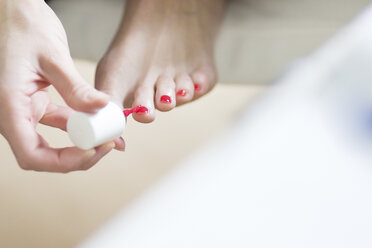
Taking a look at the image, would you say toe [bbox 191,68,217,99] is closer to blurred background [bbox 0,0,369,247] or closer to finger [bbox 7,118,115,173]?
blurred background [bbox 0,0,369,247]

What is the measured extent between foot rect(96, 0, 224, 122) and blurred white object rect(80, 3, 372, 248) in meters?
0.11

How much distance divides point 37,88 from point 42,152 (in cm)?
10

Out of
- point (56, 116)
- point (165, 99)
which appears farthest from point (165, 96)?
point (56, 116)

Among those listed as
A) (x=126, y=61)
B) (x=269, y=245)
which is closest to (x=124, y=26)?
(x=126, y=61)

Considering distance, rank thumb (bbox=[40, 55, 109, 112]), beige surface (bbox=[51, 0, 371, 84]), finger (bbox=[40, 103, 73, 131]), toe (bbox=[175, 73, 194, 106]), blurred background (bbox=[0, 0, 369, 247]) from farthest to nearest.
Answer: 1. beige surface (bbox=[51, 0, 371, 84])
2. toe (bbox=[175, 73, 194, 106])
3. blurred background (bbox=[0, 0, 369, 247])
4. finger (bbox=[40, 103, 73, 131])
5. thumb (bbox=[40, 55, 109, 112])

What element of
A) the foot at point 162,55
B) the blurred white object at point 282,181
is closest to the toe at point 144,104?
the foot at point 162,55

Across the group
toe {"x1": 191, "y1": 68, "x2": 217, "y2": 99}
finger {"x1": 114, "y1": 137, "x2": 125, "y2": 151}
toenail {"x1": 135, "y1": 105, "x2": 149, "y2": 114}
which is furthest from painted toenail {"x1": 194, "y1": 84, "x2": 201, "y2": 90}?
finger {"x1": 114, "y1": 137, "x2": 125, "y2": 151}

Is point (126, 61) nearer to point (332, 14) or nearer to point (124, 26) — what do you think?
point (124, 26)

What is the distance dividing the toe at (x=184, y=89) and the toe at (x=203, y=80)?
0.04ft

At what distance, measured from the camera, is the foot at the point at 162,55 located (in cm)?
88

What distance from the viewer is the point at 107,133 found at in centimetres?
61

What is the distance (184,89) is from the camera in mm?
902

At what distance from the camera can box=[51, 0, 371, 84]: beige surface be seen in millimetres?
1004

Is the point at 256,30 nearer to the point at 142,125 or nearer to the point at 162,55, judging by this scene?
the point at 162,55
